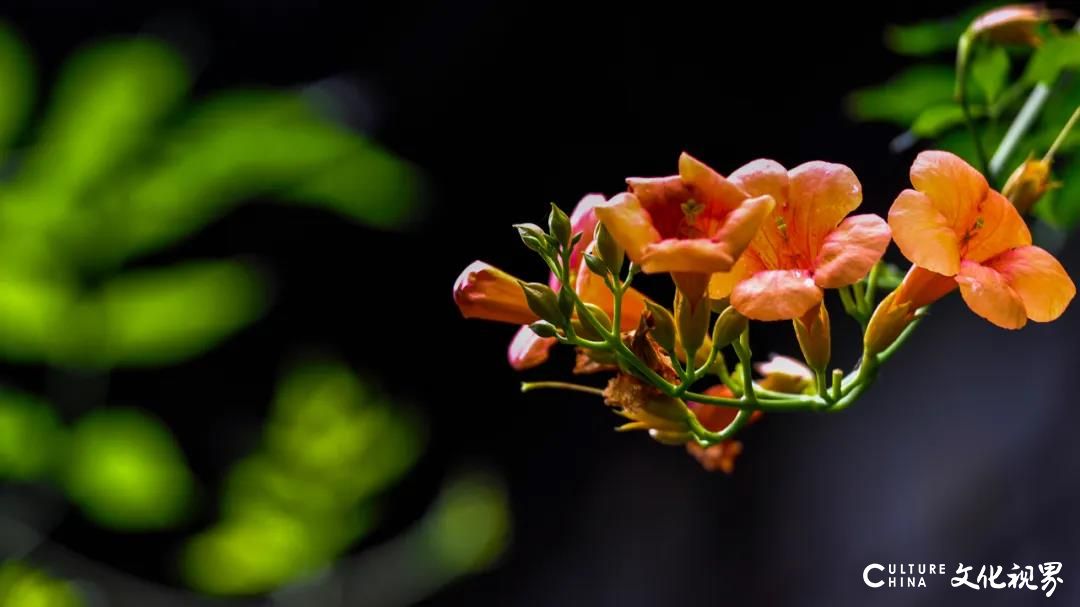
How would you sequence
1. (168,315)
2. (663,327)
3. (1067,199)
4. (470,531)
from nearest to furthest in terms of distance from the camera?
(663,327) < (1067,199) < (168,315) < (470,531)

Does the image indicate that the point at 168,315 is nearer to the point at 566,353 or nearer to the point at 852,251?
the point at 852,251

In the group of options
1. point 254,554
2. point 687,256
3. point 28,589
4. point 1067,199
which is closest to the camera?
point 687,256

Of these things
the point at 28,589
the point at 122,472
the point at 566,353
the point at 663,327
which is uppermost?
the point at 663,327

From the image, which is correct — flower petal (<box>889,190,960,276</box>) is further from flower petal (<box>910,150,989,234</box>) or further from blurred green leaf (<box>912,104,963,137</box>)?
blurred green leaf (<box>912,104,963,137</box>)

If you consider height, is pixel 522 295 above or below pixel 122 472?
above

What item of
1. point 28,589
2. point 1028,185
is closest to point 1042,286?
point 1028,185

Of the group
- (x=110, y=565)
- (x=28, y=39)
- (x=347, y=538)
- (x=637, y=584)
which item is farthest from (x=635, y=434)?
(x=28, y=39)

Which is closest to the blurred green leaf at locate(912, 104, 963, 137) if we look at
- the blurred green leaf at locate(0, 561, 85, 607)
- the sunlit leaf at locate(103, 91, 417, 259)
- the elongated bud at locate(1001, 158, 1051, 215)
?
the elongated bud at locate(1001, 158, 1051, 215)

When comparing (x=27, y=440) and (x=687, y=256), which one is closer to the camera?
(x=687, y=256)
